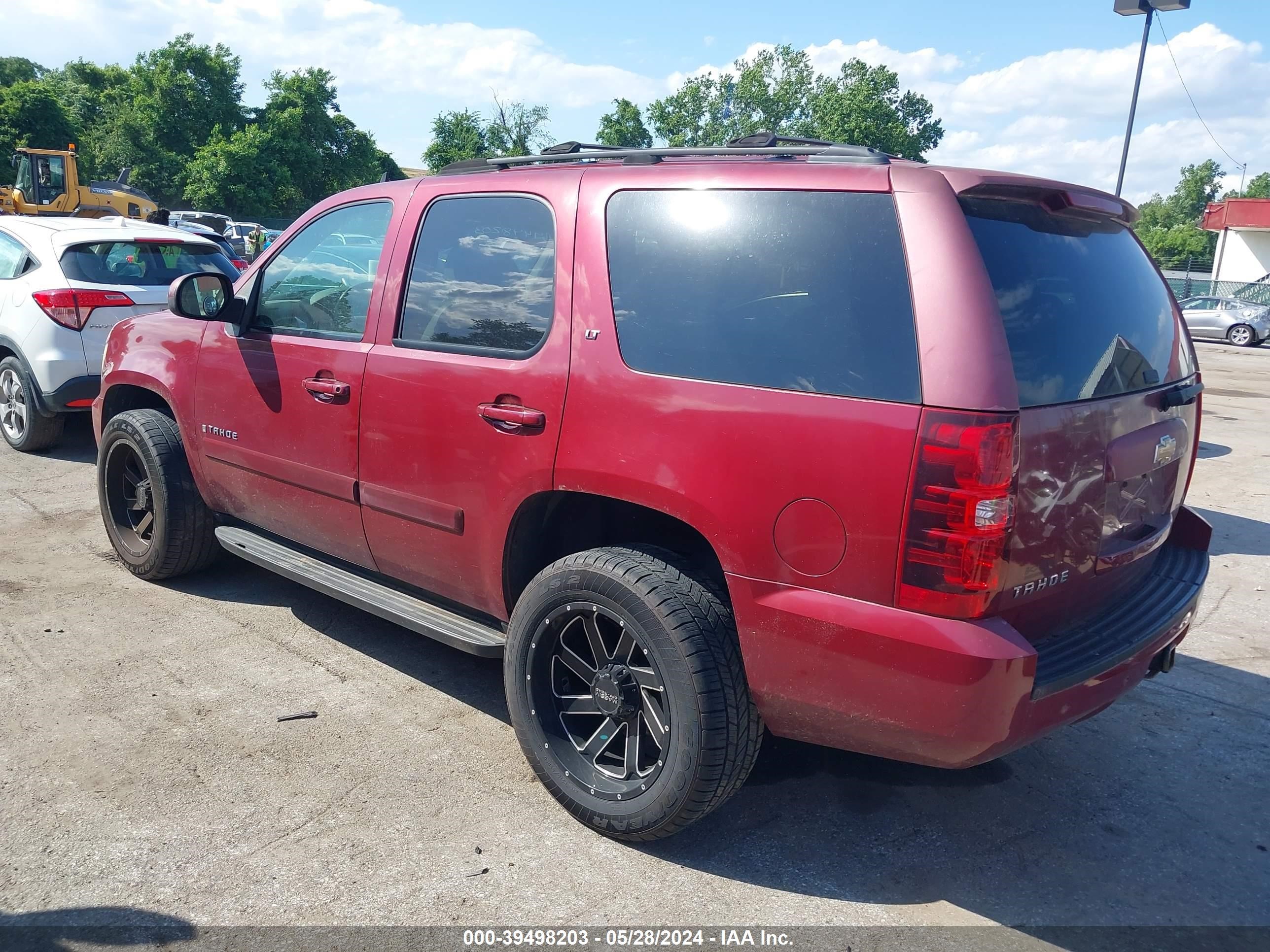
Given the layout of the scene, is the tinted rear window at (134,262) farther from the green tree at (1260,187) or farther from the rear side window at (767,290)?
the green tree at (1260,187)

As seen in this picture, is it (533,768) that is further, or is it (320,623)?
(320,623)

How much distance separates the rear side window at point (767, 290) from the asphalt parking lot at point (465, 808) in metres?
1.45

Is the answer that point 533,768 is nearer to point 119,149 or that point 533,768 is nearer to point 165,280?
point 165,280

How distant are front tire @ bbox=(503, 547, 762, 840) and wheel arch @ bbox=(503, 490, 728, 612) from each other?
0.15 m

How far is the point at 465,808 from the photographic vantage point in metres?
3.10

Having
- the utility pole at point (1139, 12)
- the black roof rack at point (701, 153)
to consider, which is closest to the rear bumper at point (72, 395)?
the black roof rack at point (701, 153)

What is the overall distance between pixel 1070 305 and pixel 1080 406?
0.32 meters

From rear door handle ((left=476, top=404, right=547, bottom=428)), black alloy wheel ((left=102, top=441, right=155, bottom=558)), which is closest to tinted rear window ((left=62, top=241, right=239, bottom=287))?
black alloy wheel ((left=102, top=441, right=155, bottom=558))

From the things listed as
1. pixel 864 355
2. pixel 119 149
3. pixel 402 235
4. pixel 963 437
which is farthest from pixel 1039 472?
pixel 119 149

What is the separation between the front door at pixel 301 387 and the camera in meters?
3.74

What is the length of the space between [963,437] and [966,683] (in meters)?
0.59

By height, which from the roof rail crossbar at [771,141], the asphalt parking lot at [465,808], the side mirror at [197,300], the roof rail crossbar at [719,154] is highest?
the roof rail crossbar at [771,141]

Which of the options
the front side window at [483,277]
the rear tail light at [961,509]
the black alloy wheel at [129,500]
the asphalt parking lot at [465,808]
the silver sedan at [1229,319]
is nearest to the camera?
the rear tail light at [961,509]

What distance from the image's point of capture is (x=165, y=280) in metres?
7.71
